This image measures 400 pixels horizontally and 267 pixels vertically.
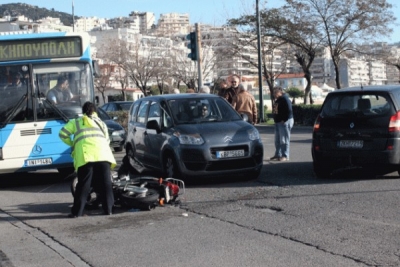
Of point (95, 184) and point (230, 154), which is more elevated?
point (230, 154)

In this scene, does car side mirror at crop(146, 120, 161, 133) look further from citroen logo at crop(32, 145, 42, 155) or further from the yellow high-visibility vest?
the yellow high-visibility vest

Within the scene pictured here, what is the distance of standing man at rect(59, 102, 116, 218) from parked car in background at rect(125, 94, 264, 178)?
96.2 inches

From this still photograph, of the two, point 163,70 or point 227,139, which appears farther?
point 163,70

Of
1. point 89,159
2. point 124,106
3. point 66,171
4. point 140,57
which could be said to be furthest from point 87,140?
→ point 140,57

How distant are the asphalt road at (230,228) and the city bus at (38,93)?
125 centimetres

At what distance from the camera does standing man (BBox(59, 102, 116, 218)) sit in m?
10.4

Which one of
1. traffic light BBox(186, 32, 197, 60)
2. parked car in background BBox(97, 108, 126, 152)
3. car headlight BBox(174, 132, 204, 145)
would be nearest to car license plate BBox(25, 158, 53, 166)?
car headlight BBox(174, 132, 204, 145)

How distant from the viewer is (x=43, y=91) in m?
14.4

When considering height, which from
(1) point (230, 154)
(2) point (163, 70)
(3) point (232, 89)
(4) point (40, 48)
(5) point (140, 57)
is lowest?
(1) point (230, 154)

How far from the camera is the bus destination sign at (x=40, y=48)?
14.3m

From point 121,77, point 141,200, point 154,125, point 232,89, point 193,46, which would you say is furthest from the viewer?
point 121,77

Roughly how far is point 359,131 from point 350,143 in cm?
27

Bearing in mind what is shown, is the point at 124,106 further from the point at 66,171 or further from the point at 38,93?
the point at 38,93

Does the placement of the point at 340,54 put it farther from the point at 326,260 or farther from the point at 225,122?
the point at 326,260
